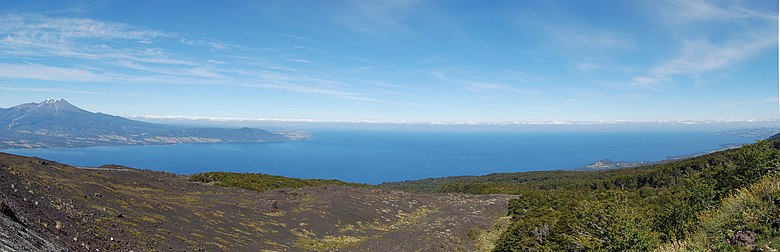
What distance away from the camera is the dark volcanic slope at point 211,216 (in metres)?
18.1

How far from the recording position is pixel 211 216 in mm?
31406

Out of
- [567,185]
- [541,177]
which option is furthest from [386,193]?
[541,177]

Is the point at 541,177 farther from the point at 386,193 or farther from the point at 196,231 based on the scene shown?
the point at 196,231

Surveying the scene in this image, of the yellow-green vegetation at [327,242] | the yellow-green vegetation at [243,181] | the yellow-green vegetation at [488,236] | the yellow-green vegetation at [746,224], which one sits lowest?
the yellow-green vegetation at [488,236]

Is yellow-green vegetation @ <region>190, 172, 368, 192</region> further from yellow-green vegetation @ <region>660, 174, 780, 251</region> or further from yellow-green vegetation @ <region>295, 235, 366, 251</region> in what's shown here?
yellow-green vegetation @ <region>660, 174, 780, 251</region>

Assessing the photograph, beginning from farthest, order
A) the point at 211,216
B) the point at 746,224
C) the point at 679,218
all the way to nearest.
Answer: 1. the point at 211,216
2. the point at 679,218
3. the point at 746,224

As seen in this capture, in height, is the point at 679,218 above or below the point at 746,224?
below

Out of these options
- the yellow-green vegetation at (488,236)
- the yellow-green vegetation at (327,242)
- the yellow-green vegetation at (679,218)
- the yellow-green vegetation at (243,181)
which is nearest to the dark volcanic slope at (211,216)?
the yellow-green vegetation at (327,242)

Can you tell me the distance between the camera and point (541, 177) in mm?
129500

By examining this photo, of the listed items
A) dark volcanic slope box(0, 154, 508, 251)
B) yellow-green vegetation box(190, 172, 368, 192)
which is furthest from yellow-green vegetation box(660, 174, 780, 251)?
yellow-green vegetation box(190, 172, 368, 192)

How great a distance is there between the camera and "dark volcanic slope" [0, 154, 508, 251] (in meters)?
18.1

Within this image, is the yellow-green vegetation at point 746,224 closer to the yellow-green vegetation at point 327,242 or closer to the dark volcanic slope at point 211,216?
the dark volcanic slope at point 211,216

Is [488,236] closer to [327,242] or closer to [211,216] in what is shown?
[327,242]

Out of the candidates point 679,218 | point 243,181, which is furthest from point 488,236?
point 243,181
